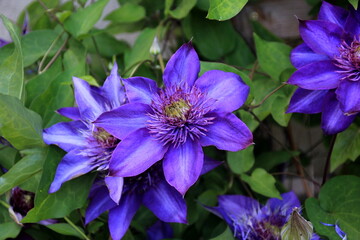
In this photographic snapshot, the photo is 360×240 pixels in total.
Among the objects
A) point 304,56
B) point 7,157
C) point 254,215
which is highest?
point 304,56

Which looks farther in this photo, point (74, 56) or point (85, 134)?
point (74, 56)

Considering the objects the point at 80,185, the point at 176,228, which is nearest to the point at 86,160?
the point at 80,185

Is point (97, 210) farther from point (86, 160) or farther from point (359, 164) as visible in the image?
point (359, 164)

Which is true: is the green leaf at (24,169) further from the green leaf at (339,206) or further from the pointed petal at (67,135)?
the green leaf at (339,206)

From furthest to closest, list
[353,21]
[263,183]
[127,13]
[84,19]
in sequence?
[127,13] < [84,19] < [263,183] < [353,21]

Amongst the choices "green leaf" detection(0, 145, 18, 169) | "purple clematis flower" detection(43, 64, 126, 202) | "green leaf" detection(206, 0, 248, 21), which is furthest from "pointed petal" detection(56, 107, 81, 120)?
"green leaf" detection(206, 0, 248, 21)

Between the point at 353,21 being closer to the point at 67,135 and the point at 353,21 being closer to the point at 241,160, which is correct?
the point at 241,160

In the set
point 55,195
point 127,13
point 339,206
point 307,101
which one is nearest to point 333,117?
point 307,101
